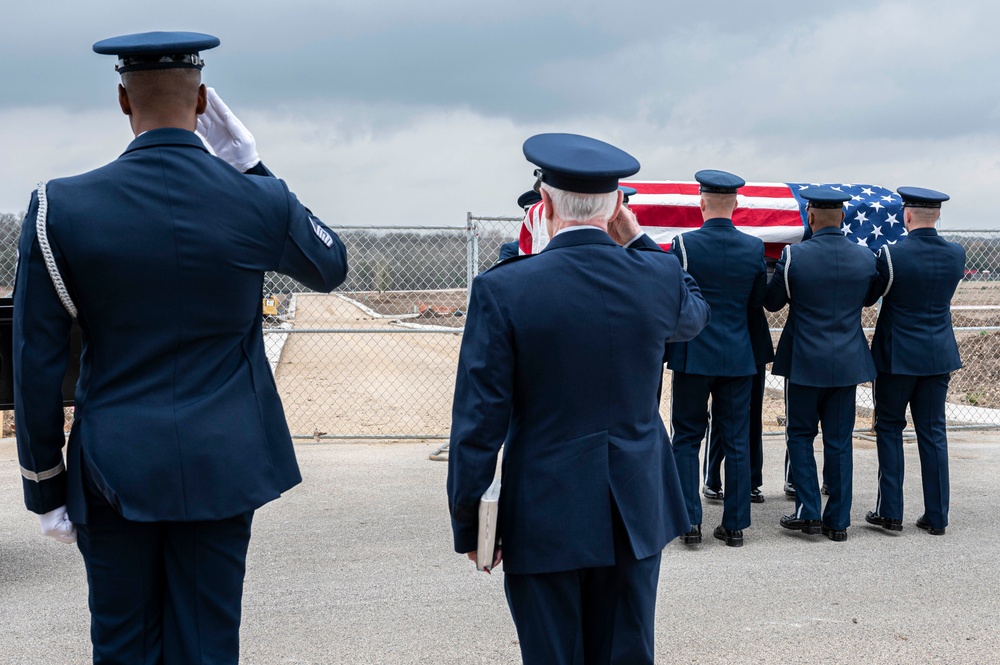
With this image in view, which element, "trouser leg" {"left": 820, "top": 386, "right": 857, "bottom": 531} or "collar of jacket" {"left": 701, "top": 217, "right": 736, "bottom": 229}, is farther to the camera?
"trouser leg" {"left": 820, "top": 386, "right": 857, "bottom": 531}

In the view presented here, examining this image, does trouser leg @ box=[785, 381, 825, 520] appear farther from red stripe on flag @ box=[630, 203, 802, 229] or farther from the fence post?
the fence post

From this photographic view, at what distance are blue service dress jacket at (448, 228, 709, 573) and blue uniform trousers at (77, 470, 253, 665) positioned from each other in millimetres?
667

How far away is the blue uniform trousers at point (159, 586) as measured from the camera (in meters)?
2.48

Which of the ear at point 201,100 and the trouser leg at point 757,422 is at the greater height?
the ear at point 201,100

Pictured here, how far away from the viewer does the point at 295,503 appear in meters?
6.28

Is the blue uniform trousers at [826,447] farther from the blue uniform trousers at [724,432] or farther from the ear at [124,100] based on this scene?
the ear at [124,100]

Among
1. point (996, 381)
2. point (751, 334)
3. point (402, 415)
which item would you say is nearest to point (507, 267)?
point (751, 334)

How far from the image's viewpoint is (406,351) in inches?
835

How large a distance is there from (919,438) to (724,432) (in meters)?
1.36

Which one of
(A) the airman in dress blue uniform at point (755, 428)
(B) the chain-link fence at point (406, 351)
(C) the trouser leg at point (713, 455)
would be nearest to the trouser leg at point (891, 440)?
(A) the airman in dress blue uniform at point (755, 428)

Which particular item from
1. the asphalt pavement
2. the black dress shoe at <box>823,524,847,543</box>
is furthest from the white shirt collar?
the black dress shoe at <box>823,524,847,543</box>

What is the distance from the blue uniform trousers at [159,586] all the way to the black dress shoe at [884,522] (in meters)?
4.47

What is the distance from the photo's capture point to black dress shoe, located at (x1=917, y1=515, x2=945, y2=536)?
568cm

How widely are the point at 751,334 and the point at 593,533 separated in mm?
3625
